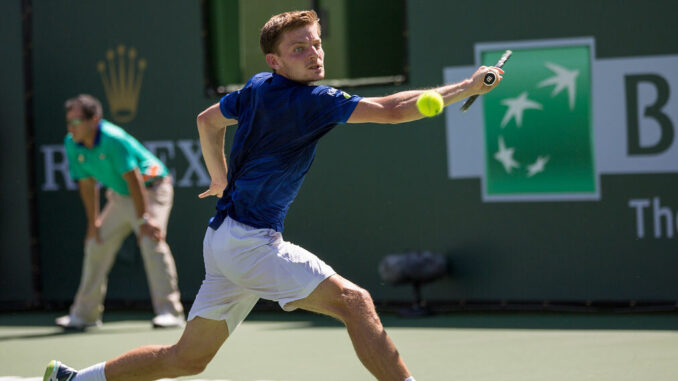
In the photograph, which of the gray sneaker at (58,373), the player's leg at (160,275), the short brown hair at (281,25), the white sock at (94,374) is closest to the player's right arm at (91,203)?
the player's leg at (160,275)

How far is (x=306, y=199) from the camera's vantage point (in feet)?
28.7

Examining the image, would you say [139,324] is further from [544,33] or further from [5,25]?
[544,33]

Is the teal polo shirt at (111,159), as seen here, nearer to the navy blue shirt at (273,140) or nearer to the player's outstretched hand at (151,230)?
the player's outstretched hand at (151,230)

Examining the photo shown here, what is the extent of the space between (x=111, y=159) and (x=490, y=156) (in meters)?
2.79

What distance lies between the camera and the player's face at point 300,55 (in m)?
4.24

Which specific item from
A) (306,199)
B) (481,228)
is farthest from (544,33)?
(306,199)

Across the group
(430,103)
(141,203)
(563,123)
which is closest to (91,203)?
(141,203)

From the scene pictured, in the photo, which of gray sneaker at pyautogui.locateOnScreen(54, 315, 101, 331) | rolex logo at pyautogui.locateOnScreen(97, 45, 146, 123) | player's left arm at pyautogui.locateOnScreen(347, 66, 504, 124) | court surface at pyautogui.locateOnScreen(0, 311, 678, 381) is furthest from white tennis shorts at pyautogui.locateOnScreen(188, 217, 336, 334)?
rolex logo at pyautogui.locateOnScreen(97, 45, 146, 123)

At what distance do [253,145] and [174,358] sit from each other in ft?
2.97

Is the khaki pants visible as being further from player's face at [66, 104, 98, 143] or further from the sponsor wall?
the sponsor wall

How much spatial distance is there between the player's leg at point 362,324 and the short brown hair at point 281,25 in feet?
3.09

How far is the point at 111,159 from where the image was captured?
7.82 metres

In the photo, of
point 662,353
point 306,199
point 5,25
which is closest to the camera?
point 662,353

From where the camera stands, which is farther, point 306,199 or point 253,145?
point 306,199
